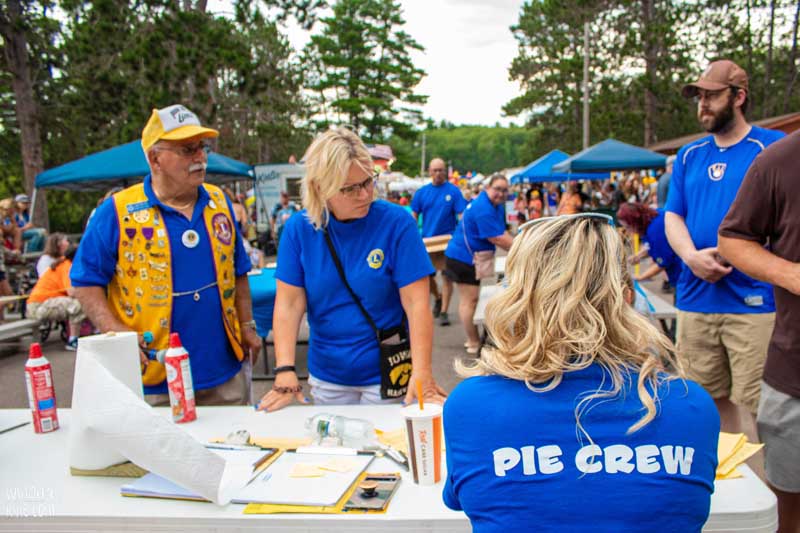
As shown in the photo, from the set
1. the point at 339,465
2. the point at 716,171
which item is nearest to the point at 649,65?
the point at 716,171

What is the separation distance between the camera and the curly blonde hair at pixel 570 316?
1.13 metres

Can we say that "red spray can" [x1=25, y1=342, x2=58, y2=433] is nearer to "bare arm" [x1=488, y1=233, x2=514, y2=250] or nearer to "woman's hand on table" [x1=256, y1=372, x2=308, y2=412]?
"woman's hand on table" [x1=256, y1=372, x2=308, y2=412]

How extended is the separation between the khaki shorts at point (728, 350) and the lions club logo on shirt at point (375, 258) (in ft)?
4.30

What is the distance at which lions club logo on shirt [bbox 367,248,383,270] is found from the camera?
2.29 m

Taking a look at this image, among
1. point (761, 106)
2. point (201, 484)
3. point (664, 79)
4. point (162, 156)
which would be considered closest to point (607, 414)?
point (201, 484)

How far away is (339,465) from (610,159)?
11554mm

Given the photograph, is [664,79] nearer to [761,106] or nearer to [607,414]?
[761,106]

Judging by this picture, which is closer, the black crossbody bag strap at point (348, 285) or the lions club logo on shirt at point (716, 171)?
the black crossbody bag strap at point (348, 285)

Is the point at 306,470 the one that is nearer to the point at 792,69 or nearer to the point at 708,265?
the point at 708,265

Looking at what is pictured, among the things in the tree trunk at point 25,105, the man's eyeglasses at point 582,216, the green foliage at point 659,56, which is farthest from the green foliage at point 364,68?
the man's eyeglasses at point 582,216

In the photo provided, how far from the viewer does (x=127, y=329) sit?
2.45m

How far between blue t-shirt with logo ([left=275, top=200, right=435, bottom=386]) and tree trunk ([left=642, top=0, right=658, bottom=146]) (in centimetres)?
2618

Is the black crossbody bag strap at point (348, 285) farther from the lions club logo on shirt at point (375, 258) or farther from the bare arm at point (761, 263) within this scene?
the bare arm at point (761, 263)

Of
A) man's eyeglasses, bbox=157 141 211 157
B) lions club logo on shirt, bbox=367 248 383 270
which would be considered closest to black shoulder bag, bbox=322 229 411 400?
lions club logo on shirt, bbox=367 248 383 270
